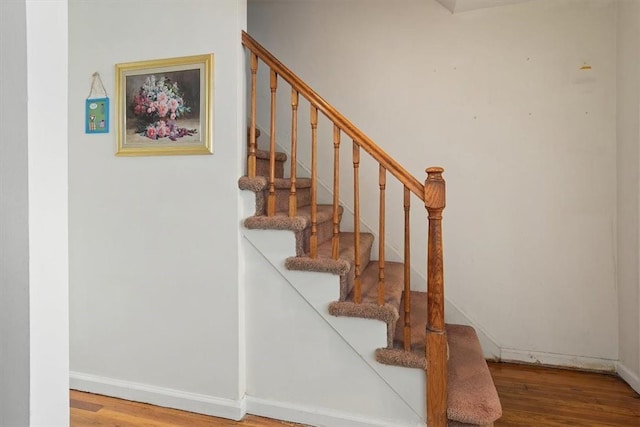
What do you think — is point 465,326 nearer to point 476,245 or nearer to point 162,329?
point 476,245

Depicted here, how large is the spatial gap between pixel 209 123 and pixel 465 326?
2.11m

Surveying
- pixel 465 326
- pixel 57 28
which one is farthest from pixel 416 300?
pixel 57 28

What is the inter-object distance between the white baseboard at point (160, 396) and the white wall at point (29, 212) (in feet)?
4.50

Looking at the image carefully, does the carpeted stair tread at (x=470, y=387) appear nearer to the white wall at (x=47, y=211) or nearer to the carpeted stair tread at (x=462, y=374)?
the carpeted stair tread at (x=462, y=374)

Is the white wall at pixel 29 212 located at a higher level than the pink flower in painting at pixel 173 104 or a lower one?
lower

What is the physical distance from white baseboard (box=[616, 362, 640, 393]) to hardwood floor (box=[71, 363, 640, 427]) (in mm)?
33

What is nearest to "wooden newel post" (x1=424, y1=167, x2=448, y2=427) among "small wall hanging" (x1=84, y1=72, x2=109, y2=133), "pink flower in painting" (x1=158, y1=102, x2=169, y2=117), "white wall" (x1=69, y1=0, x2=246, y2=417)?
"white wall" (x1=69, y1=0, x2=246, y2=417)

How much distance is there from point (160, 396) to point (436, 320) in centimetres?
159

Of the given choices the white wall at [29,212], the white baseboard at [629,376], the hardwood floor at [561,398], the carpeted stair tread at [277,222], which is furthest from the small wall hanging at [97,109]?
the white baseboard at [629,376]

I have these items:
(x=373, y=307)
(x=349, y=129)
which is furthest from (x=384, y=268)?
(x=349, y=129)

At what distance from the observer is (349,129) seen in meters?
1.82

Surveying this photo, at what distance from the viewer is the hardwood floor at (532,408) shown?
1.88 metres

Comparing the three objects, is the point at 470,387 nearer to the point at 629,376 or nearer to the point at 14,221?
the point at 629,376

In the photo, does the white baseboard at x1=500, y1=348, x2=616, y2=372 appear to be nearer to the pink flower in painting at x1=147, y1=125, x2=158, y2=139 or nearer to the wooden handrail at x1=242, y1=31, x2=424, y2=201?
the wooden handrail at x1=242, y1=31, x2=424, y2=201
